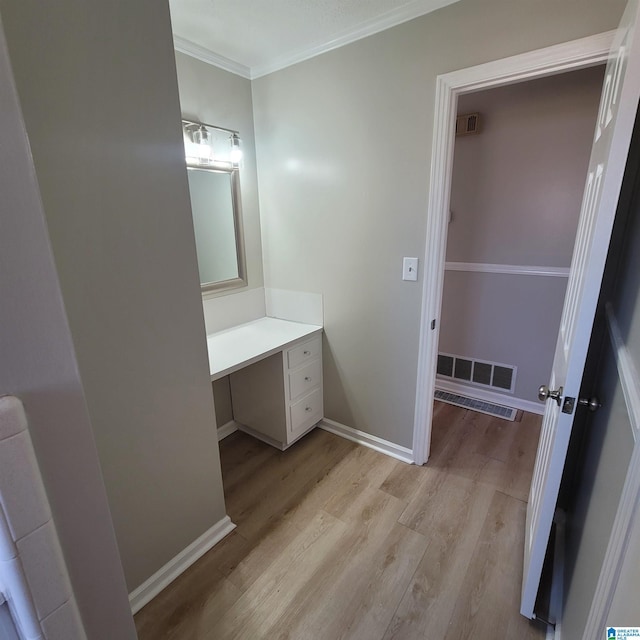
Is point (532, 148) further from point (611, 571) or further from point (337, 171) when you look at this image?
point (611, 571)

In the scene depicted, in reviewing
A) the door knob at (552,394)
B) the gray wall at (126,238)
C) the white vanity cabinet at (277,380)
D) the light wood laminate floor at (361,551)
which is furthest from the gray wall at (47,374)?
the white vanity cabinet at (277,380)

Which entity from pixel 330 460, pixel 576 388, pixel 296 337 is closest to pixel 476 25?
pixel 576 388

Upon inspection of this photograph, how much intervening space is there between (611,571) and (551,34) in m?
1.76

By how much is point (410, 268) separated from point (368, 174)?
0.56m

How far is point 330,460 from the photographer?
7.29ft

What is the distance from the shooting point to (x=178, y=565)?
1.53 meters

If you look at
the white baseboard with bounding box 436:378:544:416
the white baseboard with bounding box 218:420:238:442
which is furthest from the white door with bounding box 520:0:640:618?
the white baseboard with bounding box 218:420:238:442

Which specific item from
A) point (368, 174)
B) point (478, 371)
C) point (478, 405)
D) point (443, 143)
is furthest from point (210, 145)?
point (478, 405)

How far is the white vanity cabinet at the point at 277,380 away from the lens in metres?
2.11

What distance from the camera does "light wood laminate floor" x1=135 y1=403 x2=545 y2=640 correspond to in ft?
4.35

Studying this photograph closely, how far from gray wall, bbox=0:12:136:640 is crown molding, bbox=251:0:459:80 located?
69.8 inches

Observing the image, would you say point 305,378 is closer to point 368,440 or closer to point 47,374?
point 368,440

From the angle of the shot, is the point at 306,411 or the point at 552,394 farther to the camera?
the point at 306,411

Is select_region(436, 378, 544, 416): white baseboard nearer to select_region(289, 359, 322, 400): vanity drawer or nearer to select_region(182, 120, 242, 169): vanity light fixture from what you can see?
select_region(289, 359, 322, 400): vanity drawer
